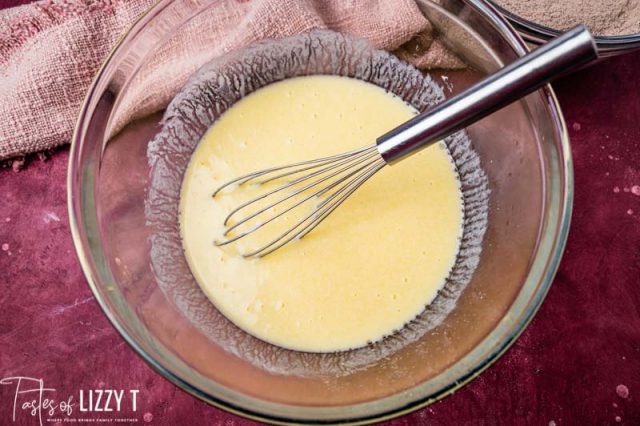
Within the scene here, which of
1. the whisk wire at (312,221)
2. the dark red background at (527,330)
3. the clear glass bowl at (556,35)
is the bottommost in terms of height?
the dark red background at (527,330)

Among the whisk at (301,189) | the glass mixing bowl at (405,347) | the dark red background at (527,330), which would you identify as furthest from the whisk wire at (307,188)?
the dark red background at (527,330)

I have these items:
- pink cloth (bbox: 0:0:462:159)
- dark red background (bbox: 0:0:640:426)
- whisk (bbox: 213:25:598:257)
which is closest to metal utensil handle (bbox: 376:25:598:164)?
whisk (bbox: 213:25:598:257)

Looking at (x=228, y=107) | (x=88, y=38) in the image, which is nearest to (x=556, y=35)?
(x=228, y=107)

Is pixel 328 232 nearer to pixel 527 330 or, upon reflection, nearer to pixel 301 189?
pixel 301 189

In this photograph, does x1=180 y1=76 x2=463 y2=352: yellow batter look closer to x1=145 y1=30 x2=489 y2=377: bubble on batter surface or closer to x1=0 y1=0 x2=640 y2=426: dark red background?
x1=145 y1=30 x2=489 y2=377: bubble on batter surface

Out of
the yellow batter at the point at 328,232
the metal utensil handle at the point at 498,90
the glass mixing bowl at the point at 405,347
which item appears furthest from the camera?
the yellow batter at the point at 328,232

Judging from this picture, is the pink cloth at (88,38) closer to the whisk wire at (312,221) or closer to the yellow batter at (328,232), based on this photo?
the yellow batter at (328,232)

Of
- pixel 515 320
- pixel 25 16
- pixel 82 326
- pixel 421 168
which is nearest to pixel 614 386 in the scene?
pixel 515 320
